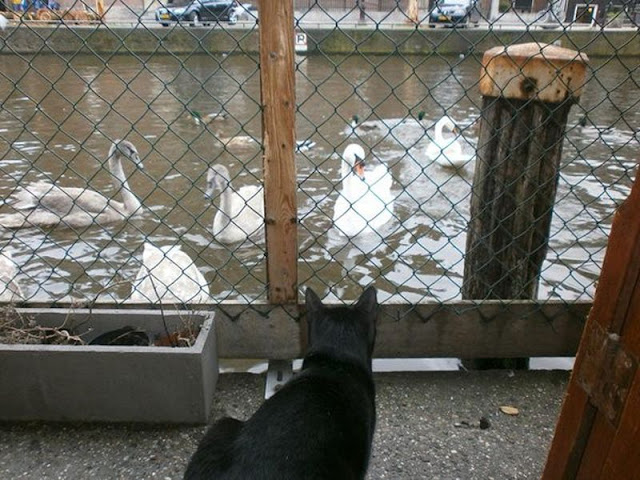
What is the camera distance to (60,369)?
2.20 m

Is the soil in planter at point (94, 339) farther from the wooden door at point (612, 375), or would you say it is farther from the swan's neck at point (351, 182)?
the swan's neck at point (351, 182)

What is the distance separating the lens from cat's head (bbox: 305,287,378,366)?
2.22 m

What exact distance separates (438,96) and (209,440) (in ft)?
42.2

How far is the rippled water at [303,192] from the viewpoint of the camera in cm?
401

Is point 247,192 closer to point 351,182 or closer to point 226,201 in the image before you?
point 226,201

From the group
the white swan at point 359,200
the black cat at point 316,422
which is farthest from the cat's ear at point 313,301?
the white swan at point 359,200

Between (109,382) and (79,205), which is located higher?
(109,382)

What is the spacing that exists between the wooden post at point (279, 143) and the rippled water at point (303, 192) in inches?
14.7

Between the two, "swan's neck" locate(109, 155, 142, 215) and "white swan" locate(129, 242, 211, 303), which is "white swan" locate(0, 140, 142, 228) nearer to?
"swan's neck" locate(109, 155, 142, 215)

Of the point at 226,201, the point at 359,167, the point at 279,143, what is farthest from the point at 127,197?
the point at 279,143

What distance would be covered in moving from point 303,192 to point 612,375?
227 inches

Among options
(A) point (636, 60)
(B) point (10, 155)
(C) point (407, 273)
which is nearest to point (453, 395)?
(C) point (407, 273)

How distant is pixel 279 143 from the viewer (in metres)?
2.21

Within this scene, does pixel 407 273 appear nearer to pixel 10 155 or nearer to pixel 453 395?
pixel 453 395
